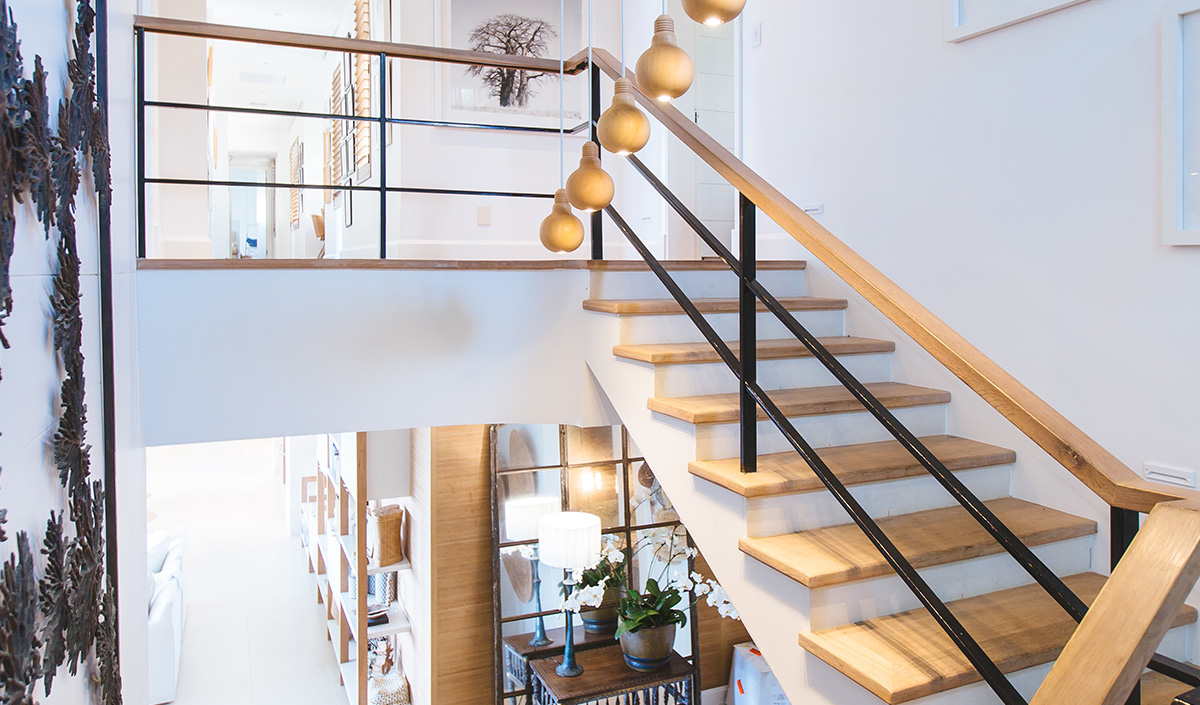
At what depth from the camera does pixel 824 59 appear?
331 centimetres

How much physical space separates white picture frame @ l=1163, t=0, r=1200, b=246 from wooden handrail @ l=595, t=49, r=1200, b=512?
0.96 m

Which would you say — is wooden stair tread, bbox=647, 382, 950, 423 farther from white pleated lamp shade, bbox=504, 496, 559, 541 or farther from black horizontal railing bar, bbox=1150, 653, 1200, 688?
white pleated lamp shade, bbox=504, 496, 559, 541

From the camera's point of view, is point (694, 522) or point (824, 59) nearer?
point (694, 522)

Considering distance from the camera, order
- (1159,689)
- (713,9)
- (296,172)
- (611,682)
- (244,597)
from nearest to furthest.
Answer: (713,9)
(1159,689)
(611,682)
(244,597)
(296,172)

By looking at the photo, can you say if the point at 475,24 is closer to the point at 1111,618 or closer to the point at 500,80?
the point at 500,80

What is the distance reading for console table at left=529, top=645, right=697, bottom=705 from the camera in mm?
4176

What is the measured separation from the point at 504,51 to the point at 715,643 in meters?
4.10

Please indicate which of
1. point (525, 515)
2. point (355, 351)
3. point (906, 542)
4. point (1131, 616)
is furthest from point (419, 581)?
point (1131, 616)

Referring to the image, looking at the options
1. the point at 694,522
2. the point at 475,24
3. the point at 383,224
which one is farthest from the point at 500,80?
the point at 694,522

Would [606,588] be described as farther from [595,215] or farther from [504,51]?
[504,51]

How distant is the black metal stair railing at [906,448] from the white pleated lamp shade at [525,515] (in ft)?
8.91

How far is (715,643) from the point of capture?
17.5ft

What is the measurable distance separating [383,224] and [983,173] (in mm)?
2008

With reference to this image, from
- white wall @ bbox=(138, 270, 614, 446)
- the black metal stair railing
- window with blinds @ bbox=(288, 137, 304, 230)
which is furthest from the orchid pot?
window with blinds @ bbox=(288, 137, 304, 230)
